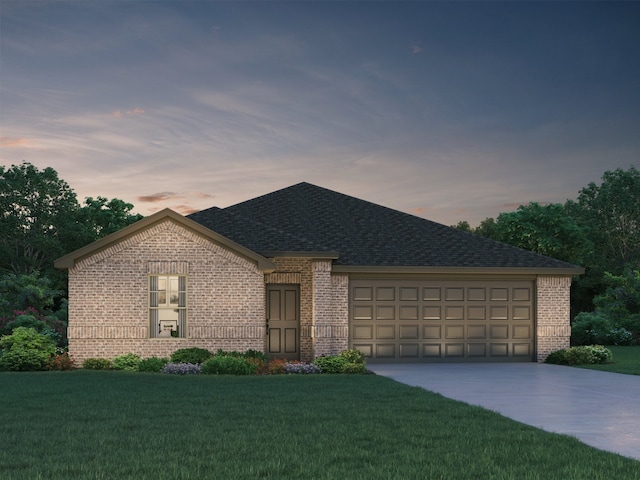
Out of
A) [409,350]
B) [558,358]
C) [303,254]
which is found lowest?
[558,358]

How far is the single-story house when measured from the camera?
23.1m

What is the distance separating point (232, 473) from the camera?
856 centimetres

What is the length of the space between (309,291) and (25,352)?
355 inches

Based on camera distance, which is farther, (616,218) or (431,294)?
(616,218)

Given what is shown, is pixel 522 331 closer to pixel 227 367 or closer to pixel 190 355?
pixel 227 367

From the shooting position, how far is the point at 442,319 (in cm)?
2656

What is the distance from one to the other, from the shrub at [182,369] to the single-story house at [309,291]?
2197 mm

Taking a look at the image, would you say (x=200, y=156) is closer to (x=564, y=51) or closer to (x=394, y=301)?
(x=394, y=301)

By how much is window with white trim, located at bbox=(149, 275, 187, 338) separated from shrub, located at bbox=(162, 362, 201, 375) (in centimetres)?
241

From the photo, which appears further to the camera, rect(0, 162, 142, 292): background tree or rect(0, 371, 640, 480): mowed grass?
rect(0, 162, 142, 292): background tree

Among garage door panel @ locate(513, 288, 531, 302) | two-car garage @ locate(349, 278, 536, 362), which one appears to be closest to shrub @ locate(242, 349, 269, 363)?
two-car garage @ locate(349, 278, 536, 362)

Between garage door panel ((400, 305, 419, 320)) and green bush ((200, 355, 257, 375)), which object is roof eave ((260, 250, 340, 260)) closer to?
garage door panel ((400, 305, 419, 320))

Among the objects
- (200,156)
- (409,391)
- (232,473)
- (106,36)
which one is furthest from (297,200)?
(232,473)

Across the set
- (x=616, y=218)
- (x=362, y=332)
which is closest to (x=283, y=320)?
(x=362, y=332)
